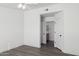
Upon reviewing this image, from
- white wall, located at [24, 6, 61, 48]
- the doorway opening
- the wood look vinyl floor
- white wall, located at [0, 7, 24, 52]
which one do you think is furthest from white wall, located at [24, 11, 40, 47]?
the wood look vinyl floor

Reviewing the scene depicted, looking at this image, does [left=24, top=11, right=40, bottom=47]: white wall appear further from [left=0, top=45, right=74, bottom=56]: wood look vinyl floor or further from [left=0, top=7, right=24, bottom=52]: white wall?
[left=0, top=45, right=74, bottom=56]: wood look vinyl floor

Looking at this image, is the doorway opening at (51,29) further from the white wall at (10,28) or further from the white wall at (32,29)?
the white wall at (10,28)

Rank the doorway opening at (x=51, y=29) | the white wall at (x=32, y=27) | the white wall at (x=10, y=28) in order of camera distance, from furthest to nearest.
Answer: the white wall at (x=32, y=27) → the doorway opening at (x=51, y=29) → the white wall at (x=10, y=28)

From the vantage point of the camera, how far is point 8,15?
4.80 m

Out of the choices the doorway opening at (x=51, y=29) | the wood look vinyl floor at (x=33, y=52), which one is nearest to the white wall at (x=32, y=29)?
the doorway opening at (x=51, y=29)

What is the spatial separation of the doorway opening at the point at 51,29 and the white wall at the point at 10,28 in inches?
65.0

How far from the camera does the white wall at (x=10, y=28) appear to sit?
454 cm

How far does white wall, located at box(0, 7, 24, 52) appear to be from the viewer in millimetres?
4535

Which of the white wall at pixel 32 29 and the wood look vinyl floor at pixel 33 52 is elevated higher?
the white wall at pixel 32 29

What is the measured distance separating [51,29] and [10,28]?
4291 millimetres

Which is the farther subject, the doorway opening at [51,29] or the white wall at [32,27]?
the white wall at [32,27]

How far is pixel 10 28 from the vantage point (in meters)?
A: 4.91

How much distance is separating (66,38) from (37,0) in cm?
327

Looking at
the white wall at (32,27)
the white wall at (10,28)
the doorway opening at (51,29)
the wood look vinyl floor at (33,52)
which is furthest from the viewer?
the white wall at (32,27)
